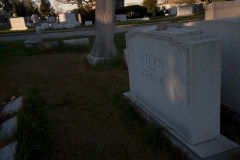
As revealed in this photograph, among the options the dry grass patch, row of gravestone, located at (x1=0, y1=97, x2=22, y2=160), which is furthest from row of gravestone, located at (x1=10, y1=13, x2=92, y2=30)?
row of gravestone, located at (x1=0, y1=97, x2=22, y2=160)

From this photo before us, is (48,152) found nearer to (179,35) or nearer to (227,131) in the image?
(179,35)

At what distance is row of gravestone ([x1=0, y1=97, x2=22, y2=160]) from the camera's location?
2506mm

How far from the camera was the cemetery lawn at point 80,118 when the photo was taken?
2820 millimetres

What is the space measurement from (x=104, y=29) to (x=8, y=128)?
4.30 metres

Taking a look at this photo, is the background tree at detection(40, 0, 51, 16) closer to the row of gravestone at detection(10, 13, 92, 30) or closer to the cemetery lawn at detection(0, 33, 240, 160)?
the row of gravestone at detection(10, 13, 92, 30)

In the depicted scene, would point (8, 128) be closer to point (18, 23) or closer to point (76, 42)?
point (76, 42)

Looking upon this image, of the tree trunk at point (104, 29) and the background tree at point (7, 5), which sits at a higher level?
the background tree at point (7, 5)

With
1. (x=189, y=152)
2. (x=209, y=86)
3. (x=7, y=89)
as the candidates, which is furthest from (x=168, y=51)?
(x=7, y=89)

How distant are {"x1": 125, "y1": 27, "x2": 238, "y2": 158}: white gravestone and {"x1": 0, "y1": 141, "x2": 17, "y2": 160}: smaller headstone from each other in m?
1.77

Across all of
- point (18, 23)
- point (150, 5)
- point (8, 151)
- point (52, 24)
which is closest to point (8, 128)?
point (8, 151)

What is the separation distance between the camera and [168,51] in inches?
108

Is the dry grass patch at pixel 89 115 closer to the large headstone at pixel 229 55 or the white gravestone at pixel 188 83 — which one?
the white gravestone at pixel 188 83

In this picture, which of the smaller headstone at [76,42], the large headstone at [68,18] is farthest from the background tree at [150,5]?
the smaller headstone at [76,42]

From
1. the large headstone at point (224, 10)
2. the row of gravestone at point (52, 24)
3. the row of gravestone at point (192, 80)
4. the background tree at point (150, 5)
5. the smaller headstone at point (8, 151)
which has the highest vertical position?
the background tree at point (150, 5)
